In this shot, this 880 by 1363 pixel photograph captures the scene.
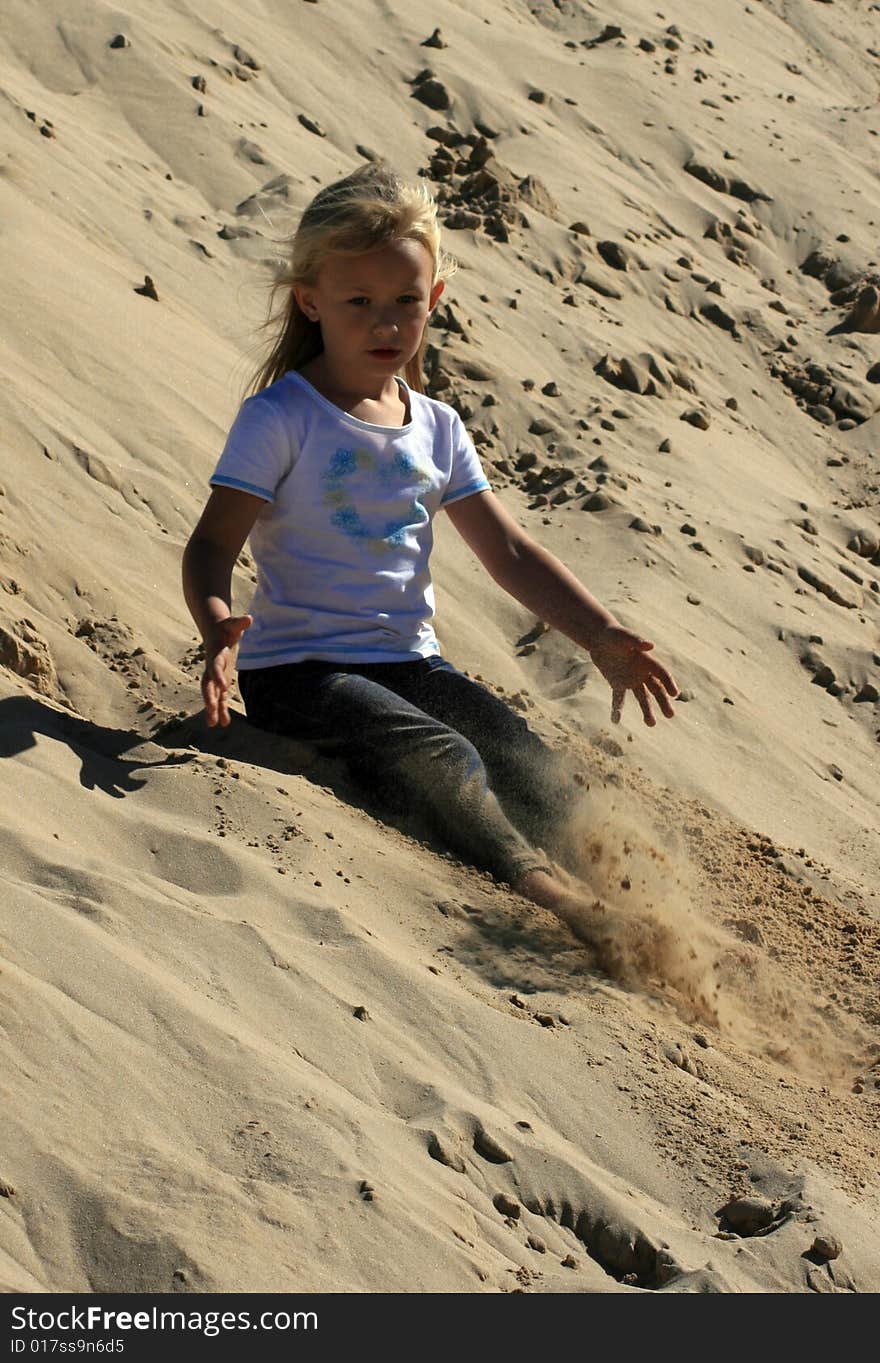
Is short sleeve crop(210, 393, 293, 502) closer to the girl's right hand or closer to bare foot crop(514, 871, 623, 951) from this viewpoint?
the girl's right hand

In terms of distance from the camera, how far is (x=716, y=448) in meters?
6.65

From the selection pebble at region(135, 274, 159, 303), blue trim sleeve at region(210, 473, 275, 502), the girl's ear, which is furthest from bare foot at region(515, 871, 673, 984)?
pebble at region(135, 274, 159, 303)

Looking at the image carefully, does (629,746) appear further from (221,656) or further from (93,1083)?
(93,1083)

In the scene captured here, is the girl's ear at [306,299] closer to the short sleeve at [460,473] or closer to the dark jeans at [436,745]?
the short sleeve at [460,473]

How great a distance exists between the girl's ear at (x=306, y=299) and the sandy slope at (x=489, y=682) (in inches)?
32.8

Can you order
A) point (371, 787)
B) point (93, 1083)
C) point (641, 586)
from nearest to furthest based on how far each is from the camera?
point (93, 1083) → point (371, 787) → point (641, 586)

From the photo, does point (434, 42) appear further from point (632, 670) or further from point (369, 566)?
point (632, 670)

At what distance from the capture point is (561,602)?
12.5 feet

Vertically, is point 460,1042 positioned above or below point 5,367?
above

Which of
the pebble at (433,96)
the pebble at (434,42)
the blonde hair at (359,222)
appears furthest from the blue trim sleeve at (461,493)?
the pebble at (434,42)
